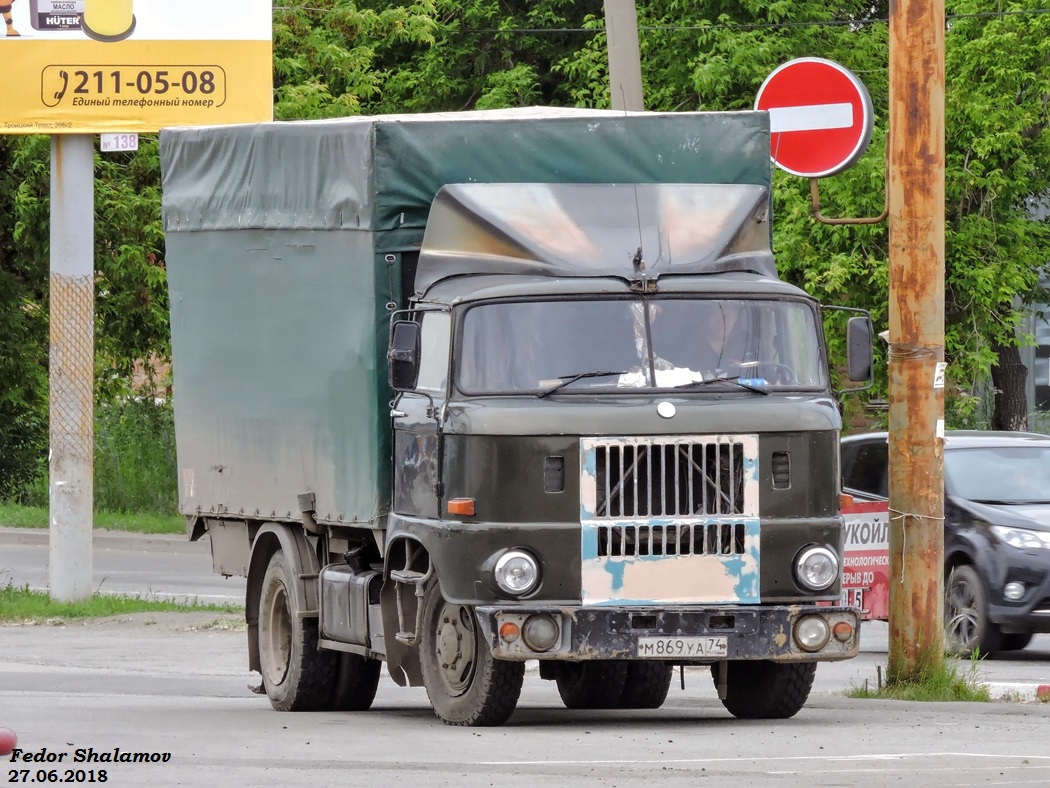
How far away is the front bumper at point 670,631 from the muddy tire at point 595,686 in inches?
75.7

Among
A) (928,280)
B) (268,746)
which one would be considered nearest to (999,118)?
(928,280)

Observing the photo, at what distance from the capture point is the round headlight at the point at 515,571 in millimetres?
10250

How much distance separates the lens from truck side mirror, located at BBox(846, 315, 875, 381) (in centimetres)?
1103

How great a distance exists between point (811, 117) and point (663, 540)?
3.20m

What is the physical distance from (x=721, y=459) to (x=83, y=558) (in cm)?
1095

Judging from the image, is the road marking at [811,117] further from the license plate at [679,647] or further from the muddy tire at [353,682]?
the muddy tire at [353,682]

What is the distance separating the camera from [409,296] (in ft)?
37.6

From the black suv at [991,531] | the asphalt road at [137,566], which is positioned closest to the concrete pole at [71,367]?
the asphalt road at [137,566]

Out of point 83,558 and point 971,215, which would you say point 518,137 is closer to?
point 83,558

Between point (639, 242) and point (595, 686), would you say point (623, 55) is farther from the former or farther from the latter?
point (595, 686)

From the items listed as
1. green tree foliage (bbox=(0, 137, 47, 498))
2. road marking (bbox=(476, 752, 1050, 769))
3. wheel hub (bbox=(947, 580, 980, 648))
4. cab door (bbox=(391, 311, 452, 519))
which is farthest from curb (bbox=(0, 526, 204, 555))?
road marking (bbox=(476, 752, 1050, 769))

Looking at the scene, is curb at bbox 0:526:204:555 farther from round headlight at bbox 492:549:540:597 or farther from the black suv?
round headlight at bbox 492:549:540:597

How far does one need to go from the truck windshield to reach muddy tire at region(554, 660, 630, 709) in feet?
7.57

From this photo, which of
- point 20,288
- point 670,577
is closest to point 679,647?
point 670,577
